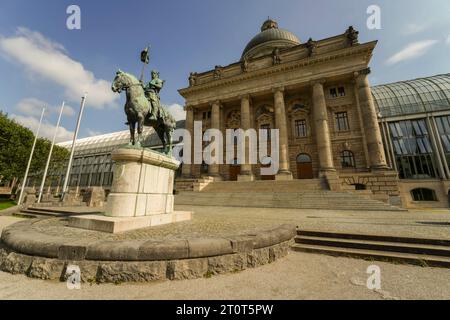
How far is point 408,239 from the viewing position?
4863mm

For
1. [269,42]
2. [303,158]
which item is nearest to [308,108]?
[303,158]

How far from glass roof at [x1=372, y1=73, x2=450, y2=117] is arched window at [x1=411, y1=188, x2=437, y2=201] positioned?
37.4ft

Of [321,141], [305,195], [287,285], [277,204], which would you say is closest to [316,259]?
[287,285]

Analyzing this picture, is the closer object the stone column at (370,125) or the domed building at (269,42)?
the stone column at (370,125)

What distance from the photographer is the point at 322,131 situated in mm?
21547

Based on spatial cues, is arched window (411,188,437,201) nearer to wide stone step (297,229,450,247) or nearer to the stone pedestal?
wide stone step (297,229,450,247)

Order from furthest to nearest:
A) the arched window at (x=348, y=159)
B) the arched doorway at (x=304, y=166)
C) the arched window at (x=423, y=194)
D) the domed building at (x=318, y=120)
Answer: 1. the arched doorway at (x=304, y=166)
2. the arched window at (x=423, y=194)
3. the arched window at (x=348, y=159)
4. the domed building at (x=318, y=120)

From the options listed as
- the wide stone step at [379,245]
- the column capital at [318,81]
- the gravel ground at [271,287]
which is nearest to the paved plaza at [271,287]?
the gravel ground at [271,287]

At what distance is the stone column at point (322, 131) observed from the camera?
20656 mm

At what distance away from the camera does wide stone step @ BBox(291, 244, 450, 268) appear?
411cm

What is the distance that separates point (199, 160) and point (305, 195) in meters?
17.2

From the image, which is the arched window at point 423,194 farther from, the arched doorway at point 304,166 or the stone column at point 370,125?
the arched doorway at point 304,166

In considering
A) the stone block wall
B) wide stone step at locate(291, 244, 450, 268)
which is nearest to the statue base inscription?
wide stone step at locate(291, 244, 450, 268)
